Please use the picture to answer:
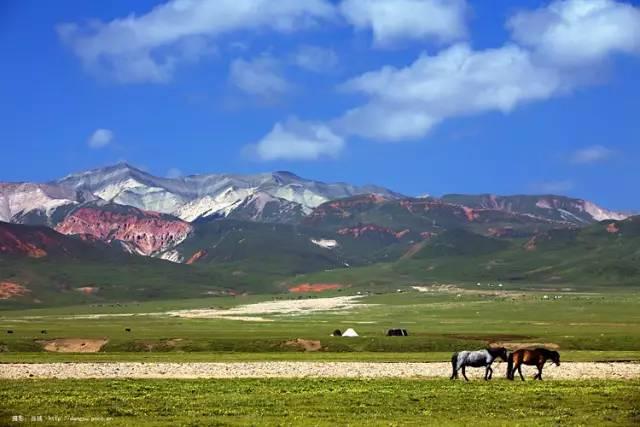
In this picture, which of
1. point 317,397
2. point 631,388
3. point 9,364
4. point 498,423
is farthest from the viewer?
point 9,364

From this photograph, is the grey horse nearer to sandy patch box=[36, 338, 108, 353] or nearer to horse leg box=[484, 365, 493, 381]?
horse leg box=[484, 365, 493, 381]

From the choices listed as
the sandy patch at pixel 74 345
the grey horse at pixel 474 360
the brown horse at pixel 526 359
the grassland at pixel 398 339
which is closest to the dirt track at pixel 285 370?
the brown horse at pixel 526 359

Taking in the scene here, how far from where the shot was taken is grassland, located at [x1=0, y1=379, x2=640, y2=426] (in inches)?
1198

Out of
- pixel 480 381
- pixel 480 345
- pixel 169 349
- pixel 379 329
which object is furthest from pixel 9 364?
pixel 379 329

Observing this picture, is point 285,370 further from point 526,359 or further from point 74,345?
point 74,345

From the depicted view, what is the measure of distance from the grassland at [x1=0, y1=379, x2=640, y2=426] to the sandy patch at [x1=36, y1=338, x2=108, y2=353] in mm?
37146

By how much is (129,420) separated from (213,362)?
104 ft

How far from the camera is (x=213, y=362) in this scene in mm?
61219

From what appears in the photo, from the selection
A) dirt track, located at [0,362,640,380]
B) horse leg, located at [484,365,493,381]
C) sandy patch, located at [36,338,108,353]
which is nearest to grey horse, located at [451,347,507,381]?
horse leg, located at [484,365,493,381]

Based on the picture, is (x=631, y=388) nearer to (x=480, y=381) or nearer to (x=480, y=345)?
(x=480, y=381)

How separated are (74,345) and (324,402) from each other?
54.0m

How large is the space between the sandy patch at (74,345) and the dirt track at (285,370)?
69.5 feet

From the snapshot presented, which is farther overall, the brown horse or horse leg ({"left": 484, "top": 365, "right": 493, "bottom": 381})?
the brown horse

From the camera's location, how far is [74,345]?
83.4m
